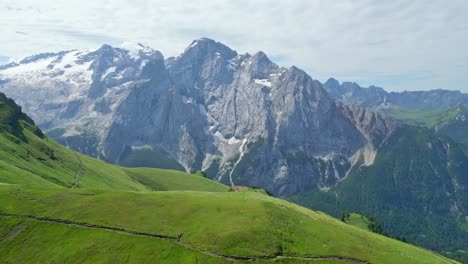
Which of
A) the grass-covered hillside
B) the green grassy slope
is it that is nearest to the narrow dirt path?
the grass-covered hillside

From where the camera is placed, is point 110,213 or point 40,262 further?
point 110,213

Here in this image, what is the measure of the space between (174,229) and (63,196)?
48479 millimetres

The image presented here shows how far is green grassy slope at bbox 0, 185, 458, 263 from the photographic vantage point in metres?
127

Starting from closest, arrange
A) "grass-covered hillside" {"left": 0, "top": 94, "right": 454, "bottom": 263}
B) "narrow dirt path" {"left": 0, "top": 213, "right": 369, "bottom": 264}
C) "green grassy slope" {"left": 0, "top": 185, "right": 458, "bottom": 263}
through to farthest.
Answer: "narrow dirt path" {"left": 0, "top": 213, "right": 369, "bottom": 264} → "grass-covered hillside" {"left": 0, "top": 94, "right": 454, "bottom": 263} → "green grassy slope" {"left": 0, "top": 185, "right": 458, "bottom": 263}

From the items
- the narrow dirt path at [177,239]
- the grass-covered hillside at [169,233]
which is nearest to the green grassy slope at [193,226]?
the grass-covered hillside at [169,233]

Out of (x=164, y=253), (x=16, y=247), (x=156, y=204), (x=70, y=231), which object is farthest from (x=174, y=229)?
(x=16, y=247)

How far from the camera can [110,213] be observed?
146 m

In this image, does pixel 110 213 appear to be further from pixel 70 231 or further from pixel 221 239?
pixel 221 239

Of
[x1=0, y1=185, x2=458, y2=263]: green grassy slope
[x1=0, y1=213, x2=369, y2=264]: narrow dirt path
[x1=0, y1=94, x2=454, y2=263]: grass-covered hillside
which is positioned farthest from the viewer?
[x1=0, y1=185, x2=458, y2=263]: green grassy slope

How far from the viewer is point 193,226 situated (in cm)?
13662

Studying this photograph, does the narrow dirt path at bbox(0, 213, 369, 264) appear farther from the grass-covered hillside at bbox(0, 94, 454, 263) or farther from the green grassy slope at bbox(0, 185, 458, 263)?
the green grassy slope at bbox(0, 185, 458, 263)

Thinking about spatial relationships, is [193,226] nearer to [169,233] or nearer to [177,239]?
[169,233]

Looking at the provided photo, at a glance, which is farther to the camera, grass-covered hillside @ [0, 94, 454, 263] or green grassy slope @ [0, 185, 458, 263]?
green grassy slope @ [0, 185, 458, 263]

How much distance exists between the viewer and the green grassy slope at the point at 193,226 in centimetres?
12669
